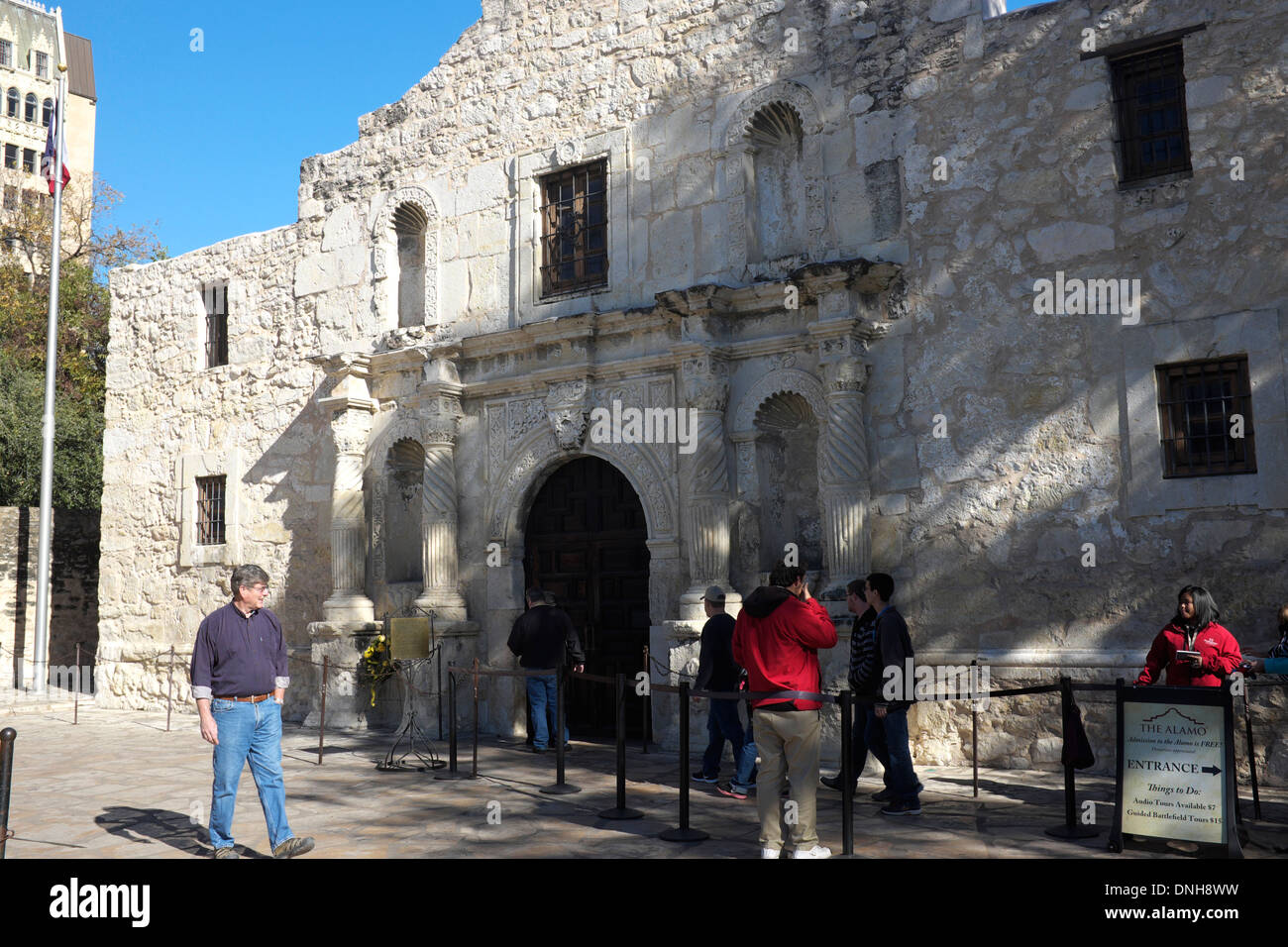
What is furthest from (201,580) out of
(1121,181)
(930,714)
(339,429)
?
Answer: (1121,181)

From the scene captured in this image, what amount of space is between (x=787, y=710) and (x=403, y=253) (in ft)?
29.4

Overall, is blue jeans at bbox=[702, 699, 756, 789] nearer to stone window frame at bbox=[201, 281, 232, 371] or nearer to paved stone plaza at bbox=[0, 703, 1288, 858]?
paved stone plaza at bbox=[0, 703, 1288, 858]

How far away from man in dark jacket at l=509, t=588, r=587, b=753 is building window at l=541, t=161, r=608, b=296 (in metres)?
3.36

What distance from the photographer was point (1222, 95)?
8078 millimetres

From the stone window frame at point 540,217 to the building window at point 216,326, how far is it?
502 centimetres

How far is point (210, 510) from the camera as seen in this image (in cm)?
1405

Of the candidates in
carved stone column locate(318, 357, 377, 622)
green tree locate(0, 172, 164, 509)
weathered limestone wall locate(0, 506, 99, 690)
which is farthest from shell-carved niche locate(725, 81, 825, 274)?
green tree locate(0, 172, 164, 509)

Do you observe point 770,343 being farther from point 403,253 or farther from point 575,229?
point 403,253

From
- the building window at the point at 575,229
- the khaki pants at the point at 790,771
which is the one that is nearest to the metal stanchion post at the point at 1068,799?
the khaki pants at the point at 790,771

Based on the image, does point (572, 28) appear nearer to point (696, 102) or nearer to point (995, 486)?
point (696, 102)

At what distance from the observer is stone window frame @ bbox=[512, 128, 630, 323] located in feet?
35.9

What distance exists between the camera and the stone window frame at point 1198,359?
25.2ft

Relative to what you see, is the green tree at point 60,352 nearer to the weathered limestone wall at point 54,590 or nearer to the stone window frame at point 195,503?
the weathered limestone wall at point 54,590

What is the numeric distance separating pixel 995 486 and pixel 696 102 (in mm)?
4682
